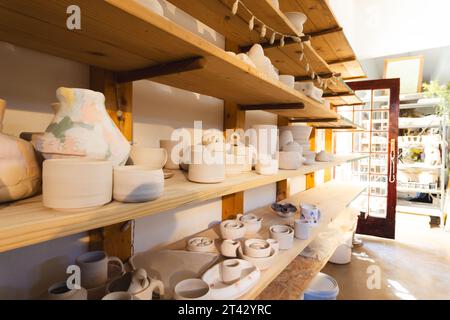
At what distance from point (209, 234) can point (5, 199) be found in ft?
2.89

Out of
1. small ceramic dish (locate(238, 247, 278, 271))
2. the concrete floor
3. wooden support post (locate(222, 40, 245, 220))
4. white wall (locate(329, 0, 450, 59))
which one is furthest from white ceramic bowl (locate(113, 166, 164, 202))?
white wall (locate(329, 0, 450, 59))

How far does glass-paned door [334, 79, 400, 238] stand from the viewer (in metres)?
3.12

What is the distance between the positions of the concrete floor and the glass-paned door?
259 mm

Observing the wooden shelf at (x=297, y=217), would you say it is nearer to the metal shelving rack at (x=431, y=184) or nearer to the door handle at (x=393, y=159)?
the door handle at (x=393, y=159)

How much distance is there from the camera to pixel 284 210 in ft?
5.15

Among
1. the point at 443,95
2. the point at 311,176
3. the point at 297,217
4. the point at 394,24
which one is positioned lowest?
the point at 297,217

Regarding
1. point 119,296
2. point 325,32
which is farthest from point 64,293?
point 325,32

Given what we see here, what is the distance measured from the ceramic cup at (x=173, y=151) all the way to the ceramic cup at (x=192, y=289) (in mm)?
381

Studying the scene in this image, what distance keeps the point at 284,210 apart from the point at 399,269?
187cm

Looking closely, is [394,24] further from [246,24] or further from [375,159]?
[246,24]

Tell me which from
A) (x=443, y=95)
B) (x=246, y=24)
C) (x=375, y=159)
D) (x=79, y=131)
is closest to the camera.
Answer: (x=79, y=131)

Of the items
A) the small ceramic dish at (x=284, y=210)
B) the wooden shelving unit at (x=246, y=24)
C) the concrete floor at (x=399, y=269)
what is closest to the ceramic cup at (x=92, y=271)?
the wooden shelving unit at (x=246, y=24)

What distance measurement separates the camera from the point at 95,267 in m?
0.70

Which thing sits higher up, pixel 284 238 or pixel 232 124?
pixel 232 124
